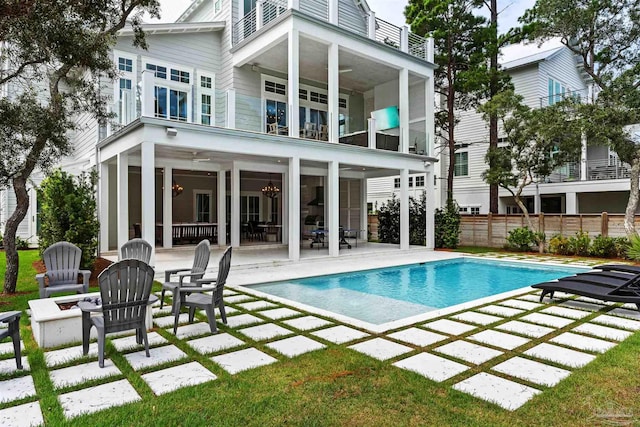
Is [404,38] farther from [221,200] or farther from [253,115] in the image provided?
[221,200]

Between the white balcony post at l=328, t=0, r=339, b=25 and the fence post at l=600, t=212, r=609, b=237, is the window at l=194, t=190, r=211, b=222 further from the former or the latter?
the fence post at l=600, t=212, r=609, b=237

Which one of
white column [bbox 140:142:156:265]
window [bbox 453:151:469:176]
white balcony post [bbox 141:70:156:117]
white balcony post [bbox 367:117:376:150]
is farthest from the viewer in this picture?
window [bbox 453:151:469:176]

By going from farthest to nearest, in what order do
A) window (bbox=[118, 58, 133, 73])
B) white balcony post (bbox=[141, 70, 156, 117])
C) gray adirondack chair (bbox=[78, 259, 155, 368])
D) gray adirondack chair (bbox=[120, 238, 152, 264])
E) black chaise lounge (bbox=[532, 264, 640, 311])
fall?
window (bbox=[118, 58, 133, 73]), white balcony post (bbox=[141, 70, 156, 117]), gray adirondack chair (bbox=[120, 238, 152, 264]), black chaise lounge (bbox=[532, 264, 640, 311]), gray adirondack chair (bbox=[78, 259, 155, 368])

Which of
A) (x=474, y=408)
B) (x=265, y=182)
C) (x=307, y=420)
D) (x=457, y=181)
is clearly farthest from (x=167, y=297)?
(x=457, y=181)

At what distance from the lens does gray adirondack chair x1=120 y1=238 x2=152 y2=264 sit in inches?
253

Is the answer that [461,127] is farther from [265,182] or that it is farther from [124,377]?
[124,377]

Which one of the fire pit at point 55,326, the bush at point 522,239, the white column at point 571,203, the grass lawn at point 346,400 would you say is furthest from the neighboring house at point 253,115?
the white column at point 571,203

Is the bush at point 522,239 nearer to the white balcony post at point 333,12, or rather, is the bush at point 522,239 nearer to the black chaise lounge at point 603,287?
the black chaise lounge at point 603,287

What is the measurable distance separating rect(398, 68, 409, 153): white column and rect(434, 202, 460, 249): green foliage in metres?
3.54

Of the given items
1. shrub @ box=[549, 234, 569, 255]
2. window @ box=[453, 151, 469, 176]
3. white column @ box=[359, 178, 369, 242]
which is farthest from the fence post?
window @ box=[453, 151, 469, 176]

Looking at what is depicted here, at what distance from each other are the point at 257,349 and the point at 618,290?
18.6 ft

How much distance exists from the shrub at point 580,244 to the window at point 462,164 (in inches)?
363

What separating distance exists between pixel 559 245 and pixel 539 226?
1.32 meters

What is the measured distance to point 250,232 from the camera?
695 inches
